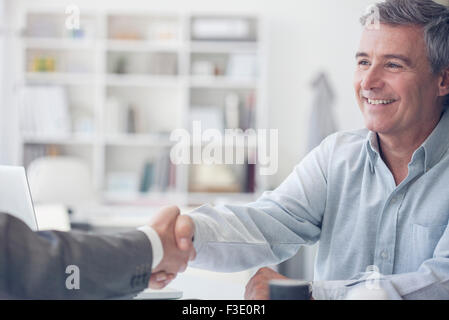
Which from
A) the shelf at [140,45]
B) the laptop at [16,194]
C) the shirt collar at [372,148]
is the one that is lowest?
the laptop at [16,194]

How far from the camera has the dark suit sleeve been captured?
608 millimetres

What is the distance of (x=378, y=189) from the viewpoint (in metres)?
1.08

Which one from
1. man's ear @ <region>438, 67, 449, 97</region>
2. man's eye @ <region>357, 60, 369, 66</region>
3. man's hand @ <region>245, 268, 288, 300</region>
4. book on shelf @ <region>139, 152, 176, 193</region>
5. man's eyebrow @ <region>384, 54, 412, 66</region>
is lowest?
book on shelf @ <region>139, 152, 176, 193</region>

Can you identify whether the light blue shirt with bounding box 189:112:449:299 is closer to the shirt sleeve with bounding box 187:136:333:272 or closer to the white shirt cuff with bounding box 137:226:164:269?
the shirt sleeve with bounding box 187:136:333:272

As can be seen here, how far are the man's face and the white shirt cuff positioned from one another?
1.67 feet

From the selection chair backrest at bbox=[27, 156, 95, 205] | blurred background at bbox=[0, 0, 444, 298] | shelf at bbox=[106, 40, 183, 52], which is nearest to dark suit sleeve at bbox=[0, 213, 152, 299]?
chair backrest at bbox=[27, 156, 95, 205]

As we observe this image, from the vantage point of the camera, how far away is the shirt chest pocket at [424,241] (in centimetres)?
98

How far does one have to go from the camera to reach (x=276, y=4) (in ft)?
12.8

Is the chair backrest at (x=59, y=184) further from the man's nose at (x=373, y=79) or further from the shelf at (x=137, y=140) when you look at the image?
the man's nose at (x=373, y=79)

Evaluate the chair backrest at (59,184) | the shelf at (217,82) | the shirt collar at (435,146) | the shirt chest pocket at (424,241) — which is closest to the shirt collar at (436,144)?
the shirt collar at (435,146)

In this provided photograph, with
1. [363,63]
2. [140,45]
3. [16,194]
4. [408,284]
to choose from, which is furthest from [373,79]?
[140,45]

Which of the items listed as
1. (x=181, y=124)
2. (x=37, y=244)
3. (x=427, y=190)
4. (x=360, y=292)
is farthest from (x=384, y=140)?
(x=181, y=124)

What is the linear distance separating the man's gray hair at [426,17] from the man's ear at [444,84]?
0.05m

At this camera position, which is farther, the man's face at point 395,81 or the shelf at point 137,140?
the shelf at point 137,140
